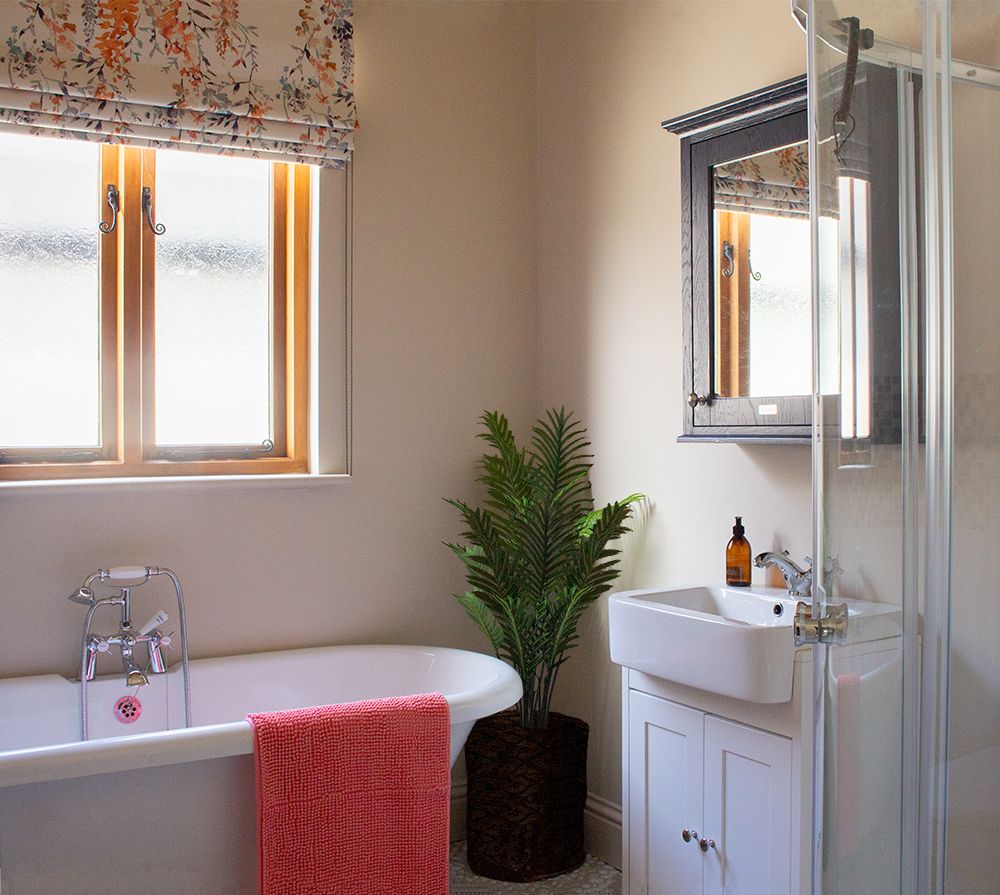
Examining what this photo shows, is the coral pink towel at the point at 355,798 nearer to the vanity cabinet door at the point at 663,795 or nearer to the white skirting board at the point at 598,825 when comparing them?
the vanity cabinet door at the point at 663,795

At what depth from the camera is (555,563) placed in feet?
9.75

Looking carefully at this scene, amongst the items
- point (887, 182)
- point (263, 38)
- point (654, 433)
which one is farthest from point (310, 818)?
point (263, 38)

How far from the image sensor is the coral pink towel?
2070mm

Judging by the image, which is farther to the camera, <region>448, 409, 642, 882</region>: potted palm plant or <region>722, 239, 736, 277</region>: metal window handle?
<region>448, 409, 642, 882</region>: potted palm plant

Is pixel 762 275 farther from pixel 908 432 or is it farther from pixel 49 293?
pixel 49 293

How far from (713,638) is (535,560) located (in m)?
0.90

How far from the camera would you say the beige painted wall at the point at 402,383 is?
9.41 ft

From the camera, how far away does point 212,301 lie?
9.81 feet

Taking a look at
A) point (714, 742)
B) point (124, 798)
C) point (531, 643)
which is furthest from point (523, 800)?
point (124, 798)

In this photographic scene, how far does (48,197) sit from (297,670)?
1.43 m

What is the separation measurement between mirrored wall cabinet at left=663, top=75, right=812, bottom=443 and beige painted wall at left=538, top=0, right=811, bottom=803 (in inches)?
6.6

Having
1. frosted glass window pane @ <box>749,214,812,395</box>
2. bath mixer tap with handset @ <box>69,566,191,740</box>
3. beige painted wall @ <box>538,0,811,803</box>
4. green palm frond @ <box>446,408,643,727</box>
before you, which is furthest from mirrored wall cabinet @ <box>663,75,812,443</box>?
bath mixer tap with handset @ <box>69,566,191,740</box>

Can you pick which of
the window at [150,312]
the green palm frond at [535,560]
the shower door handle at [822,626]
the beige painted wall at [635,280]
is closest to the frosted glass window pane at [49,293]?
the window at [150,312]

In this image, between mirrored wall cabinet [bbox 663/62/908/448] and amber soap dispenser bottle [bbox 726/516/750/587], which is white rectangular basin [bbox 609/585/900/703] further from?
mirrored wall cabinet [bbox 663/62/908/448]
